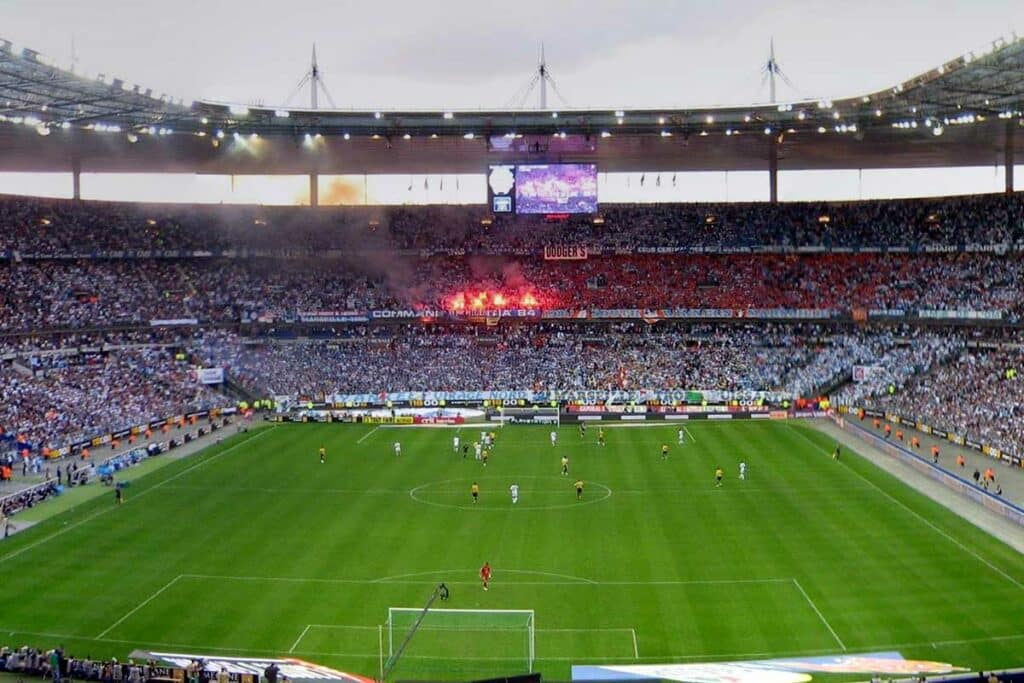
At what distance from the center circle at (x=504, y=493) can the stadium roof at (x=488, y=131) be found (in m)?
26.2

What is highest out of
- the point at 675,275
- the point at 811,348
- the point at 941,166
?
the point at 941,166

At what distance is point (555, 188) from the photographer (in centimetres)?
7431

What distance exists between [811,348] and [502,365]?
946 inches

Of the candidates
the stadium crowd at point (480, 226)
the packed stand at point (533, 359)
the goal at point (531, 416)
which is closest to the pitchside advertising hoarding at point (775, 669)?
the goal at point (531, 416)

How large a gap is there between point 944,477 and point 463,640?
2832 cm

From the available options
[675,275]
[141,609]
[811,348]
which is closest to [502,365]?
[675,275]

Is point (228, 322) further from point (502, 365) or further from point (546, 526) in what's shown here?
point (546, 526)

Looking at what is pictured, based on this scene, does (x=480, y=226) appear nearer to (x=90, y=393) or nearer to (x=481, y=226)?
(x=481, y=226)

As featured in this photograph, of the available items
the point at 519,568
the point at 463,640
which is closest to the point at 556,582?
the point at 519,568

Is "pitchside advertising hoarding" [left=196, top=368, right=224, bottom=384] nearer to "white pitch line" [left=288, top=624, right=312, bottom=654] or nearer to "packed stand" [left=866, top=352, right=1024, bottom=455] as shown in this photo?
"packed stand" [left=866, top=352, right=1024, bottom=455]

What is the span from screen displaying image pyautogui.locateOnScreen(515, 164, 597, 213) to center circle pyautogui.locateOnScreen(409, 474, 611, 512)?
3095 cm

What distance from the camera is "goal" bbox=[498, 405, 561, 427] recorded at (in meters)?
68.0

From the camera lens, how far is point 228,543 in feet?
118

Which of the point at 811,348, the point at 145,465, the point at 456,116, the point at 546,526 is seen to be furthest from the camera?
the point at 811,348
